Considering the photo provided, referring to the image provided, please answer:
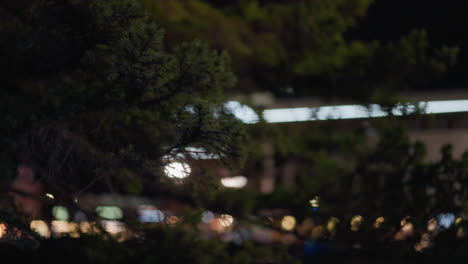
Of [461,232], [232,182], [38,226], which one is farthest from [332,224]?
[232,182]

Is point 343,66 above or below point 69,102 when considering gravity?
above

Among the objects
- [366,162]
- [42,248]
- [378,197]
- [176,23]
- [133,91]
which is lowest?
[42,248]

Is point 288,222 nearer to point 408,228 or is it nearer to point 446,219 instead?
point 408,228

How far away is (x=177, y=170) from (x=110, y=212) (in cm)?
208

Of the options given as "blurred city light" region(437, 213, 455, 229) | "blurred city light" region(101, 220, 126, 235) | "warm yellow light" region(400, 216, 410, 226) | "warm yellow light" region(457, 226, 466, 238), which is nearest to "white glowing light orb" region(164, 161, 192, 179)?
"blurred city light" region(101, 220, 126, 235)

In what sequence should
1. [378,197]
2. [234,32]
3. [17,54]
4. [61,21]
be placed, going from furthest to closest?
1. [234,32]
2. [378,197]
3. [17,54]
4. [61,21]

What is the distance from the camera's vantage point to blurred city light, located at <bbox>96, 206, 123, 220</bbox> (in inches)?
190

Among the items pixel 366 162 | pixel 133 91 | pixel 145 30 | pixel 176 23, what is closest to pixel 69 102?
pixel 133 91

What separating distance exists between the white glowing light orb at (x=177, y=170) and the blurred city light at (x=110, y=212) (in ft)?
4.81

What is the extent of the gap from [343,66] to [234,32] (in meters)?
1.96

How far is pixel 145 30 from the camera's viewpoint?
10.00ft

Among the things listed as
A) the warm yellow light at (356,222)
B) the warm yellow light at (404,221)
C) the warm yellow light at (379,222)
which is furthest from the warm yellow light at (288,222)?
the warm yellow light at (404,221)

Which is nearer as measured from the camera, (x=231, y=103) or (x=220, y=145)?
(x=220, y=145)

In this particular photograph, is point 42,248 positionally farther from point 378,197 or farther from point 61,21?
point 378,197
